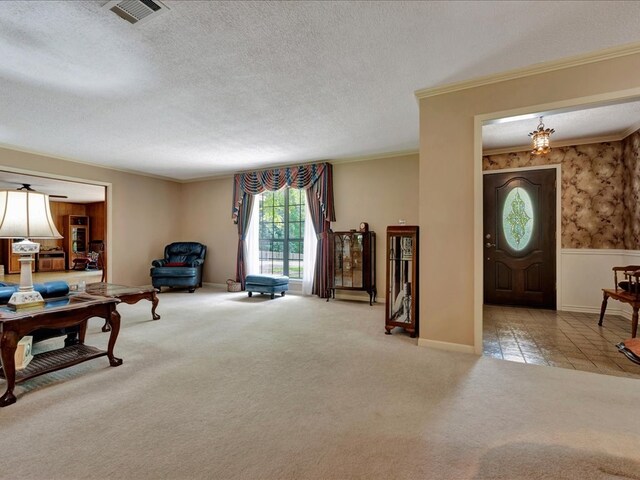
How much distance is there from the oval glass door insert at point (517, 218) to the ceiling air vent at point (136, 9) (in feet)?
17.0

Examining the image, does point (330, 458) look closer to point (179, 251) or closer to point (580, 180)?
point (580, 180)

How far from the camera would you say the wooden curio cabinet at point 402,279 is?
334 centimetres

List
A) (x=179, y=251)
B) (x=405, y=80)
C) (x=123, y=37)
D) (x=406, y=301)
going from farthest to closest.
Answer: (x=179, y=251) → (x=406, y=301) → (x=405, y=80) → (x=123, y=37)

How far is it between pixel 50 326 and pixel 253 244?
448cm

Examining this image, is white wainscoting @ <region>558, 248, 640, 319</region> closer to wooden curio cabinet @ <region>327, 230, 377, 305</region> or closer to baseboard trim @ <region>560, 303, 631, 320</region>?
baseboard trim @ <region>560, 303, 631, 320</region>

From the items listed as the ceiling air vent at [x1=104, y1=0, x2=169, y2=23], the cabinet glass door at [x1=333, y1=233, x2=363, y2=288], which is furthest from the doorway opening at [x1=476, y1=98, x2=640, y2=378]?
the ceiling air vent at [x1=104, y1=0, x2=169, y2=23]

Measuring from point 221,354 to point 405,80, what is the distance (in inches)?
122

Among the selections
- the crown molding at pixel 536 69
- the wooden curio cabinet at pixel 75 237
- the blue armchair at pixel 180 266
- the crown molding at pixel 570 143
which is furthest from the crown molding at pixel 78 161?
the wooden curio cabinet at pixel 75 237

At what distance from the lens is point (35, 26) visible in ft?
6.91

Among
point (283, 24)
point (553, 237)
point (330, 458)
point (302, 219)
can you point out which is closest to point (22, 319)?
point (330, 458)

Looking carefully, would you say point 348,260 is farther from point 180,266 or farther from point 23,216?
point 23,216

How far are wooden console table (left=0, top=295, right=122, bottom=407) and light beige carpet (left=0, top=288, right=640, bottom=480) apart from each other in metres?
0.14

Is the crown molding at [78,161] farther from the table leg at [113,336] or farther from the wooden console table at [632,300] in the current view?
the wooden console table at [632,300]

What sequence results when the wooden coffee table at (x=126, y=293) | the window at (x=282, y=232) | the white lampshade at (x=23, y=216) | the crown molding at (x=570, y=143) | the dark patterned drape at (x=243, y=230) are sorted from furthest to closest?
the dark patterned drape at (x=243, y=230), the window at (x=282, y=232), the crown molding at (x=570, y=143), the wooden coffee table at (x=126, y=293), the white lampshade at (x=23, y=216)
